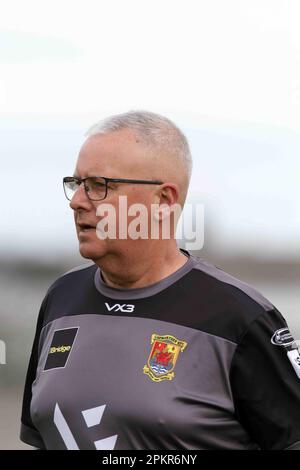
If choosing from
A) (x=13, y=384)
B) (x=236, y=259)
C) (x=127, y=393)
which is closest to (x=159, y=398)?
(x=127, y=393)

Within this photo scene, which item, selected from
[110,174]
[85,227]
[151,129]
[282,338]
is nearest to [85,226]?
[85,227]

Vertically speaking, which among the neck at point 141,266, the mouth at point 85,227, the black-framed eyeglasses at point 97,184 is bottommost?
the neck at point 141,266

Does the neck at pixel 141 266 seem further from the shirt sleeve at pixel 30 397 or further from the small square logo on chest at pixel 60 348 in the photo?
the shirt sleeve at pixel 30 397

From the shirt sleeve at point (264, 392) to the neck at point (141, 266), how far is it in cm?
48

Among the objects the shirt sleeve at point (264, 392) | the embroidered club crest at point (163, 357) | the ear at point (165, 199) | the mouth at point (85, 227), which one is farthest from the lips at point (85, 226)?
the shirt sleeve at point (264, 392)

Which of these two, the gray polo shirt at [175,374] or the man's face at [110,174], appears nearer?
the gray polo shirt at [175,374]

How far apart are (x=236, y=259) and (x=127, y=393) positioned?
17.3 m

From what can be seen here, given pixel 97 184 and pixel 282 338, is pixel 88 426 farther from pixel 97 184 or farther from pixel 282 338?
pixel 97 184

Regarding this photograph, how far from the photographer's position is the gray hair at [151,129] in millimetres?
3615

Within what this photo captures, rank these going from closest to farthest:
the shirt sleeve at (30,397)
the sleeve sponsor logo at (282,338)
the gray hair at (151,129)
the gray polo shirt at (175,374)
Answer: the gray polo shirt at (175,374)
the sleeve sponsor logo at (282,338)
the gray hair at (151,129)
the shirt sleeve at (30,397)

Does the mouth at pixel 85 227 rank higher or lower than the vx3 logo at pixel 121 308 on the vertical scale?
higher

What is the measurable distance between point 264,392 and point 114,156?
44.6 inches

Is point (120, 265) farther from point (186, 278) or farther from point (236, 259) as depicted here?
point (236, 259)

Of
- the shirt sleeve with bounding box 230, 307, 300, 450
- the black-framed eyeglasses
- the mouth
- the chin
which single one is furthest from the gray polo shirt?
the black-framed eyeglasses
